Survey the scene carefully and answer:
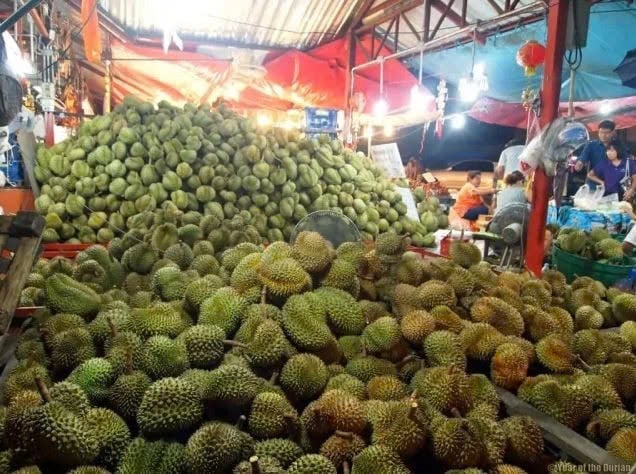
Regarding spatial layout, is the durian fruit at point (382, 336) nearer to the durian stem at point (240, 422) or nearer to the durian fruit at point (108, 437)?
the durian stem at point (240, 422)

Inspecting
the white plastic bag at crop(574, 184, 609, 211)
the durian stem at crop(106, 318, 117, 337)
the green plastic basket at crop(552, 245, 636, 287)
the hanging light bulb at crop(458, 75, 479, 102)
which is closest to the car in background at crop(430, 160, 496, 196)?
the white plastic bag at crop(574, 184, 609, 211)

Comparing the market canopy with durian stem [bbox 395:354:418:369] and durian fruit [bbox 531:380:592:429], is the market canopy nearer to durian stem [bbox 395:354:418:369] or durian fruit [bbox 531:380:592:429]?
durian fruit [bbox 531:380:592:429]

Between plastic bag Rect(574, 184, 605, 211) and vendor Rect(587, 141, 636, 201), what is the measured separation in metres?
0.19

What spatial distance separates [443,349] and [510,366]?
29 centimetres

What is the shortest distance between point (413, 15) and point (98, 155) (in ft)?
24.5

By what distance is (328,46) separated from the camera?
10820 millimetres

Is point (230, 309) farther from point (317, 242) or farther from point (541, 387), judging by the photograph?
point (541, 387)

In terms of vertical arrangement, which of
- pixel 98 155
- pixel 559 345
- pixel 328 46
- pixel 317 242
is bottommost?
pixel 559 345

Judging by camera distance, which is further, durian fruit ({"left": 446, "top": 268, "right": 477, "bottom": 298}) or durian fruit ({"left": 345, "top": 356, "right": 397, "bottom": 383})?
durian fruit ({"left": 446, "top": 268, "right": 477, "bottom": 298})

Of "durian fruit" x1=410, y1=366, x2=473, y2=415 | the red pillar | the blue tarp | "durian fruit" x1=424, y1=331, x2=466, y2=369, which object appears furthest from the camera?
the blue tarp

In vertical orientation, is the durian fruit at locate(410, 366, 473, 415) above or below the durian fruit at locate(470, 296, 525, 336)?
below

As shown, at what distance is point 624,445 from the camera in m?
1.59

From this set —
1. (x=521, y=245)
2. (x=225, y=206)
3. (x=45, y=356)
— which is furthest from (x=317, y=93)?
(x=45, y=356)

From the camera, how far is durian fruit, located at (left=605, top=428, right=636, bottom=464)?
1557mm
